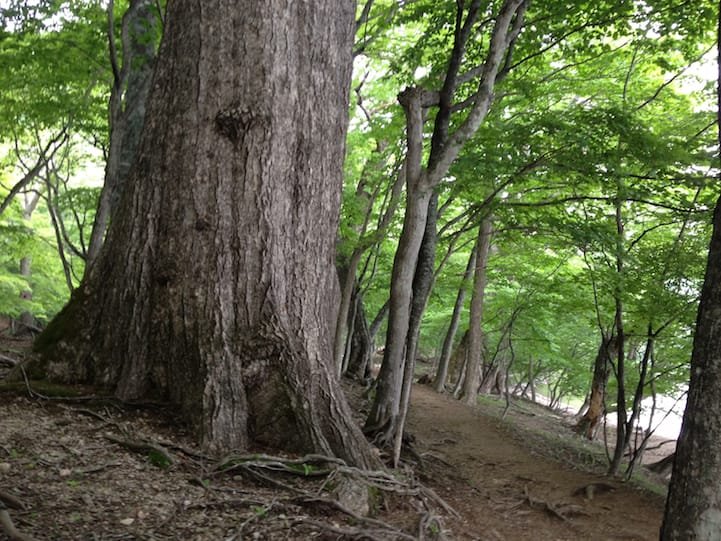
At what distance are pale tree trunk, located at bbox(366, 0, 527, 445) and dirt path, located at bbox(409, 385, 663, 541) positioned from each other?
1.02 metres

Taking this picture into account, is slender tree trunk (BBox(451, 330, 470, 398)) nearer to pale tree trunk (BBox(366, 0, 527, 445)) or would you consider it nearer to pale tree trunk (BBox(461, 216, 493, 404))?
pale tree trunk (BBox(461, 216, 493, 404))

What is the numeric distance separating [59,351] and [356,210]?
6.81 meters

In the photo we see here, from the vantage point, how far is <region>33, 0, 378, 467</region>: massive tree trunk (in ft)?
12.5

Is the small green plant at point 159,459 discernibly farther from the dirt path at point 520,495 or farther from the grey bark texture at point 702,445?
the grey bark texture at point 702,445

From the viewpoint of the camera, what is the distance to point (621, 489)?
733 centimetres

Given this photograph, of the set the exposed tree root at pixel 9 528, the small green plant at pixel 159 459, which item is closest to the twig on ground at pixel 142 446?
the small green plant at pixel 159 459

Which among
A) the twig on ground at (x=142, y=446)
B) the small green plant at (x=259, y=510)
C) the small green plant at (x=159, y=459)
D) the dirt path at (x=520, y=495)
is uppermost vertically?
the twig on ground at (x=142, y=446)

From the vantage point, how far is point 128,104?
7855mm

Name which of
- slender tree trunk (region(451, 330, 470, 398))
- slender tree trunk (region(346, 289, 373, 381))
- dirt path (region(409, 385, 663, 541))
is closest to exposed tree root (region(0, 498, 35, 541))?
dirt path (region(409, 385, 663, 541))

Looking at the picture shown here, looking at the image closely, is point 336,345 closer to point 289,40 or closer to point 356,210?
point 356,210

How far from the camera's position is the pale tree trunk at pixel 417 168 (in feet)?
17.5

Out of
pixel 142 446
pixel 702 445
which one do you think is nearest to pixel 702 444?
pixel 702 445

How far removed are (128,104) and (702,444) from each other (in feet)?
25.6

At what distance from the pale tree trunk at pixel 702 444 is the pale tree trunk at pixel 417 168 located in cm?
263
